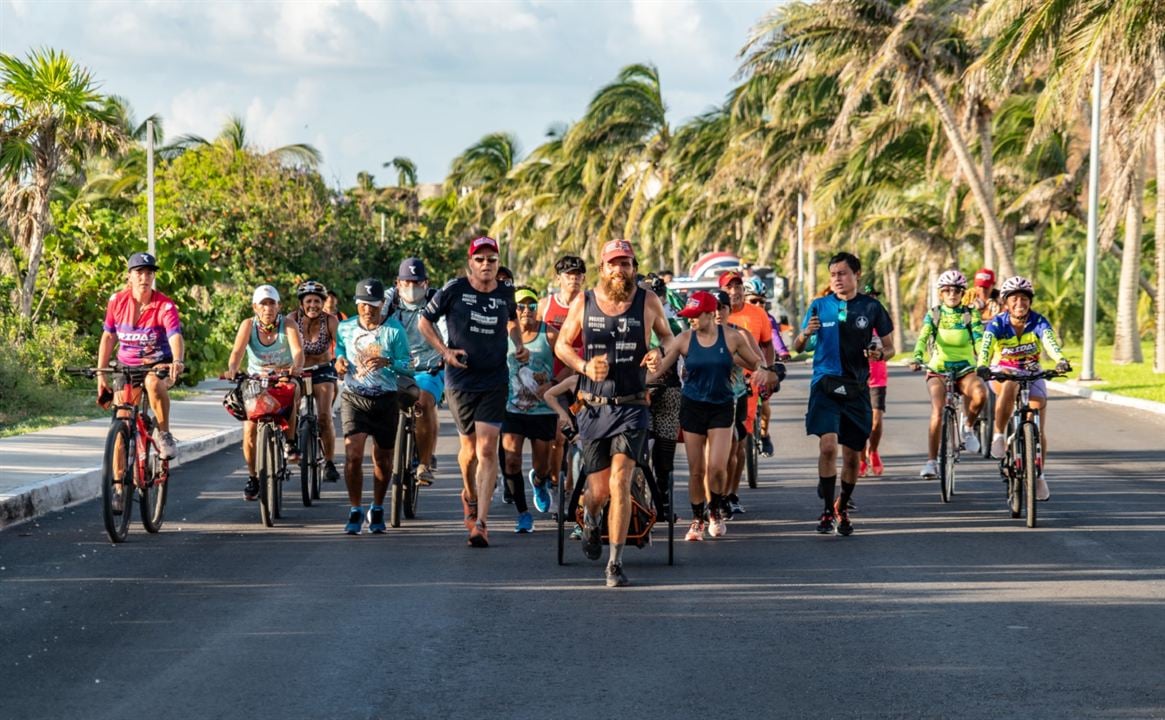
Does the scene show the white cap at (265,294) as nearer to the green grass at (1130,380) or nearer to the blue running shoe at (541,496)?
the blue running shoe at (541,496)

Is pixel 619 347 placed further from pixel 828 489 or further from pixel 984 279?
pixel 984 279

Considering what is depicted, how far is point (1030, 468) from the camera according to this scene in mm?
11633

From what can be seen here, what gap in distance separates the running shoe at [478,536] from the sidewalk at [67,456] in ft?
11.7

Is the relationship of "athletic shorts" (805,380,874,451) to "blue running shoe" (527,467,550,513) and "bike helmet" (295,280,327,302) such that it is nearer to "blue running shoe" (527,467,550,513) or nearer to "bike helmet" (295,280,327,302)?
A: "blue running shoe" (527,467,550,513)

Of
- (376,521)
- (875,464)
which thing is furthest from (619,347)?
(875,464)

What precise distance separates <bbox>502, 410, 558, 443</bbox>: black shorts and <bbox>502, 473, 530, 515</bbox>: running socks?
34 cm

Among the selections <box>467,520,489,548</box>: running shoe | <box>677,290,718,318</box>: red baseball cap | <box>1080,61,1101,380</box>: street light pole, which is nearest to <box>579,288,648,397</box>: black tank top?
<box>677,290,718,318</box>: red baseball cap

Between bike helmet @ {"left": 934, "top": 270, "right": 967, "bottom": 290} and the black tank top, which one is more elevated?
bike helmet @ {"left": 934, "top": 270, "right": 967, "bottom": 290}

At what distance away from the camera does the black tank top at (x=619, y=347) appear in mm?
9461

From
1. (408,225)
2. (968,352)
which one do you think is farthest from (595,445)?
(408,225)

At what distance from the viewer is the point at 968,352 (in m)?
14.8

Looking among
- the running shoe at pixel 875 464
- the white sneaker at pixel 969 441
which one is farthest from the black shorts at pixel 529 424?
the white sneaker at pixel 969 441

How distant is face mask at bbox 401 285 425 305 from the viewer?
43.6ft

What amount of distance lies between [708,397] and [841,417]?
1160mm
